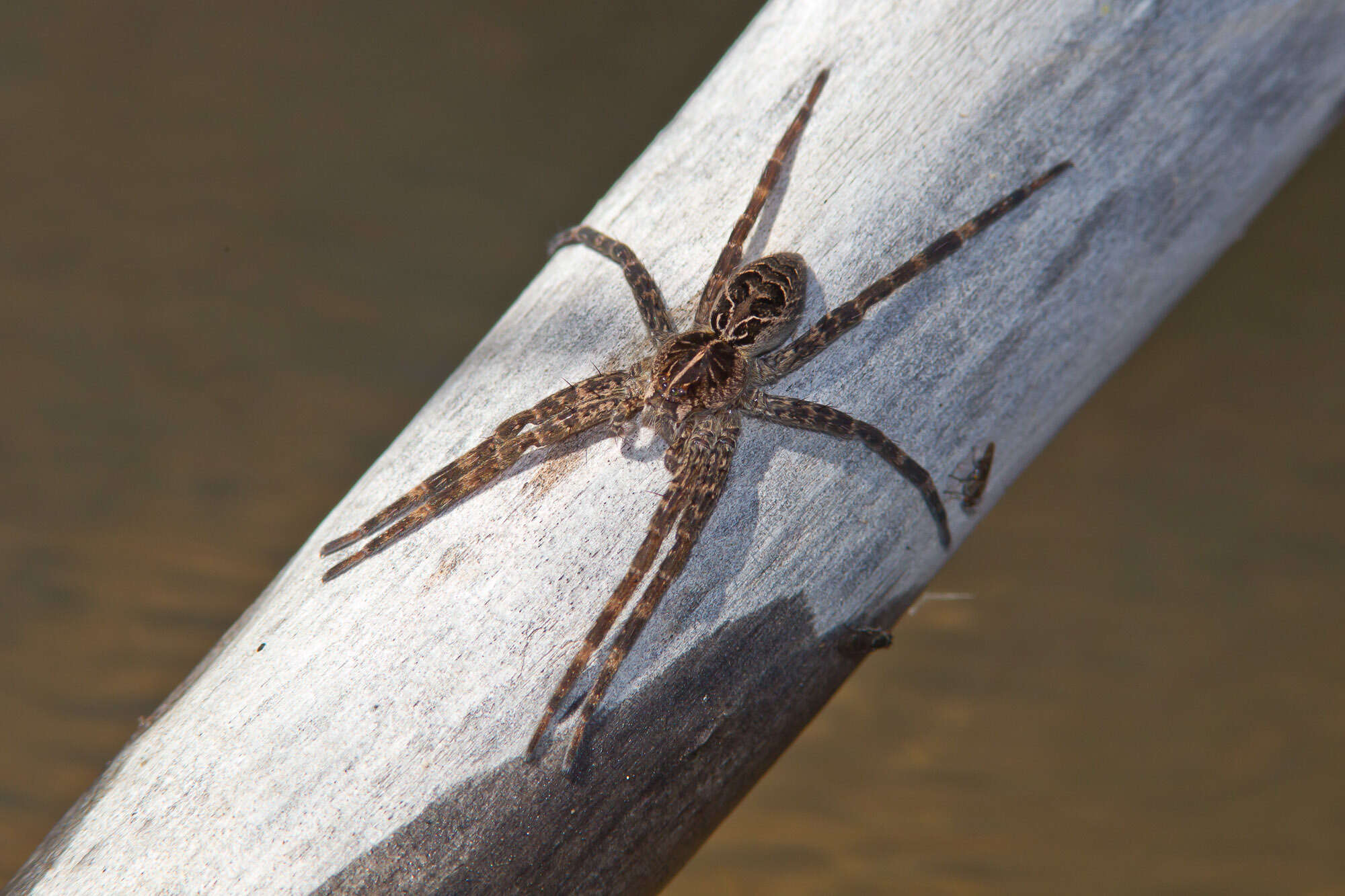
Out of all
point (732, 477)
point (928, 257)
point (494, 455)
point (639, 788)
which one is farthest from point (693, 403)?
point (639, 788)

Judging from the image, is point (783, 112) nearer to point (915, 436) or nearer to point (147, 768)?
point (915, 436)

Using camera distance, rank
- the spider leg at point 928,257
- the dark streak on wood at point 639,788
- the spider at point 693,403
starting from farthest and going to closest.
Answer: the spider leg at point 928,257 < the spider at point 693,403 < the dark streak on wood at point 639,788

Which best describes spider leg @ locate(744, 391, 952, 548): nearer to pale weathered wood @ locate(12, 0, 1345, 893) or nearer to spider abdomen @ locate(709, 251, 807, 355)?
pale weathered wood @ locate(12, 0, 1345, 893)

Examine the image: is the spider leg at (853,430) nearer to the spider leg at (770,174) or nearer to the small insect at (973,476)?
the small insect at (973,476)

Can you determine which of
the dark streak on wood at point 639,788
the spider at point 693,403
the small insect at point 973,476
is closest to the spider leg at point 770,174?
the spider at point 693,403

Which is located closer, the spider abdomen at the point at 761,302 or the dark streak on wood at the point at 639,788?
the dark streak on wood at the point at 639,788

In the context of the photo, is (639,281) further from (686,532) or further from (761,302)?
(686,532)
